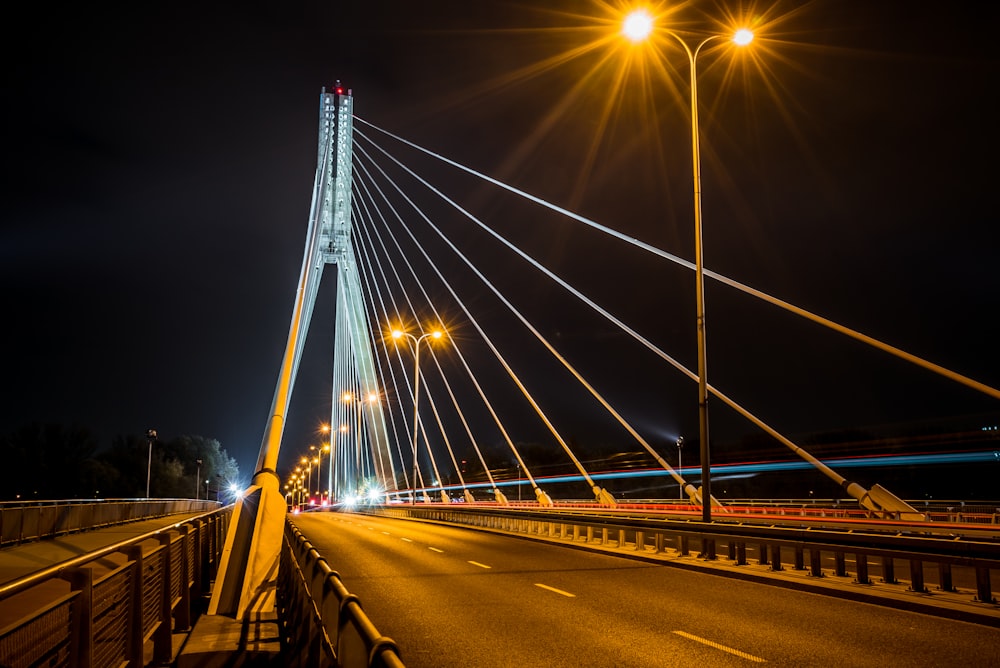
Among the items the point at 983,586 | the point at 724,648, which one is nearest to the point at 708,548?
the point at 983,586

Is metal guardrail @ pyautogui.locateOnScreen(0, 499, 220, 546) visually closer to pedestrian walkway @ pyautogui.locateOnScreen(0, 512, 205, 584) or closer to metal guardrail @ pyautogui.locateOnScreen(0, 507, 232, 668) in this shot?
pedestrian walkway @ pyautogui.locateOnScreen(0, 512, 205, 584)

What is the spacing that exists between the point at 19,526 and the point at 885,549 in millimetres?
20843

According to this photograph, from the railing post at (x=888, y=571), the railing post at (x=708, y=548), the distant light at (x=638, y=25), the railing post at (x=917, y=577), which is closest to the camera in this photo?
the railing post at (x=917, y=577)

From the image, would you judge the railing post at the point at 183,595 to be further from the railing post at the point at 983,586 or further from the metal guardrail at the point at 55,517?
the metal guardrail at the point at 55,517

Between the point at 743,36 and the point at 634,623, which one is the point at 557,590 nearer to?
the point at 634,623

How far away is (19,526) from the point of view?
22.1m

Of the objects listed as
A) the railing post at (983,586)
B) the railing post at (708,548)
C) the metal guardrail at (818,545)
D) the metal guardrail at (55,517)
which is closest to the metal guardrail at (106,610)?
the metal guardrail at (818,545)

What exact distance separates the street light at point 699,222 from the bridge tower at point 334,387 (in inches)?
357

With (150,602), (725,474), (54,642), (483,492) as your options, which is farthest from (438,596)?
(483,492)

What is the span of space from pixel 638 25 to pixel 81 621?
16002mm

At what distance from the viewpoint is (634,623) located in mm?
10281

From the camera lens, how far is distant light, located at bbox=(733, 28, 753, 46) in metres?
18.6

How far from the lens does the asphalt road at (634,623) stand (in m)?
8.28

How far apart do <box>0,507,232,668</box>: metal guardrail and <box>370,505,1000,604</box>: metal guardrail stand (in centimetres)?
970
